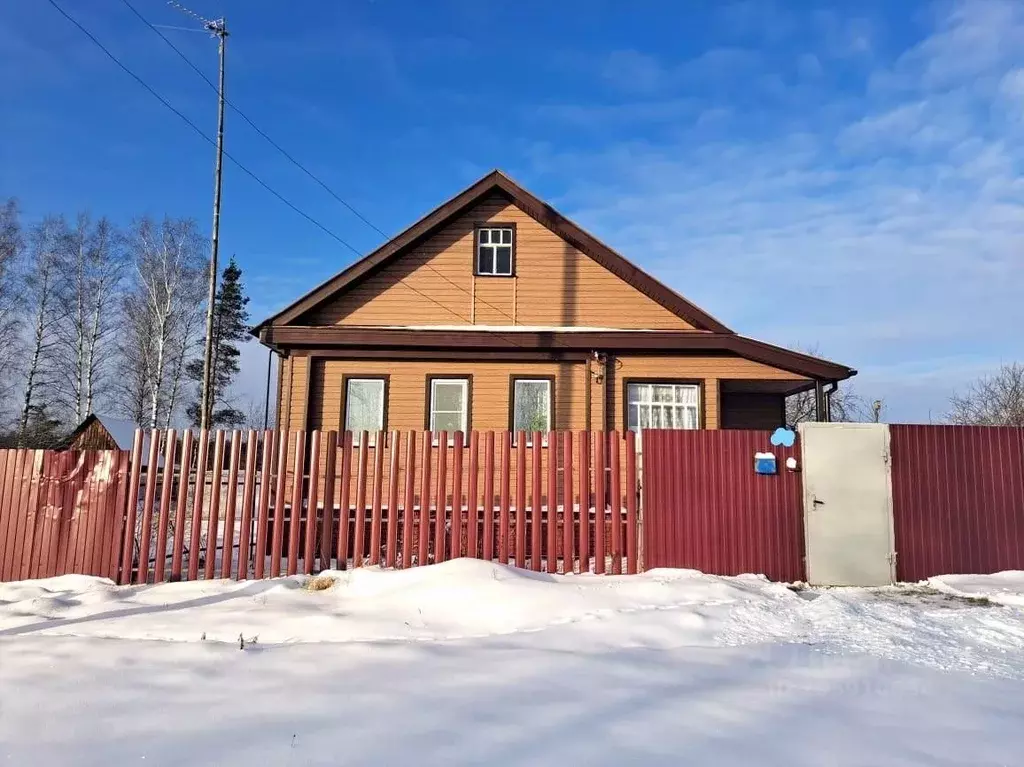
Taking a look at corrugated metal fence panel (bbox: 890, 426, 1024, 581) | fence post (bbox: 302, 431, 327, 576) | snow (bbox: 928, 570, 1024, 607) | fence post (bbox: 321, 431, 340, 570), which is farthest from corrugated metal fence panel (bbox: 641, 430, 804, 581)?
fence post (bbox: 302, 431, 327, 576)

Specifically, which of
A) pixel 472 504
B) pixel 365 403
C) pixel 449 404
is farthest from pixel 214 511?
pixel 449 404

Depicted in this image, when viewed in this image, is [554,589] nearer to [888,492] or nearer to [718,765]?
[718,765]

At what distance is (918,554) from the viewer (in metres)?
7.36

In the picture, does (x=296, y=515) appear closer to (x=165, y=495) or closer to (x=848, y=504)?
(x=165, y=495)

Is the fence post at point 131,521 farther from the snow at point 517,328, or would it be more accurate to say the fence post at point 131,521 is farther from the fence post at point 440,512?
the snow at point 517,328

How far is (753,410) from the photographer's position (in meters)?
16.1

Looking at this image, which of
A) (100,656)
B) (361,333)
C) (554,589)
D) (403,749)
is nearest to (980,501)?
(554,589)

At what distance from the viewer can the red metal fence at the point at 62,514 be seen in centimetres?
721

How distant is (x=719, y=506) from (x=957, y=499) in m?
2.85

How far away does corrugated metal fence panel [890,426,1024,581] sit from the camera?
7359mm

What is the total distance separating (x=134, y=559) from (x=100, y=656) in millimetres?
3208

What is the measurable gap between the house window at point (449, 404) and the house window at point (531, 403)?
97 centimetres

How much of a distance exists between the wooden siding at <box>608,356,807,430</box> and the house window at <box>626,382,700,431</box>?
191 mm

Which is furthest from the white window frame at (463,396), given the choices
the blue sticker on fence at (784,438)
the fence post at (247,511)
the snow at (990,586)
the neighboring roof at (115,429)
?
the neighboring roof at (115,429)
